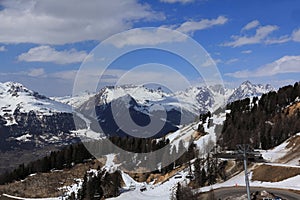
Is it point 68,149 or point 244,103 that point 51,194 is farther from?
point 244,103

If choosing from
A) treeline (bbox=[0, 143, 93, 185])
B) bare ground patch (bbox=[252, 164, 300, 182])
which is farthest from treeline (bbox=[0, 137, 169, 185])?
bare ground patch (bbox=[252, 164, 300, 182])

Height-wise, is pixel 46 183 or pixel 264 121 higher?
pixel 264 121

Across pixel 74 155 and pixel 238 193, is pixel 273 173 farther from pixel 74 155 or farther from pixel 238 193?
pixel 74 155

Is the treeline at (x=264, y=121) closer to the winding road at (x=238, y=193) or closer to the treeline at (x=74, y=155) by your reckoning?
the treeline at (x=74, y=155)

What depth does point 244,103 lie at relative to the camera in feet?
634

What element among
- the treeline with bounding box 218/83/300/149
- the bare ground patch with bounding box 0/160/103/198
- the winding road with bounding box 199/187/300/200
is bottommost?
the bare ground patch with bounding box 0/160/103/198

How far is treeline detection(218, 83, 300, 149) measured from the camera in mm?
138750

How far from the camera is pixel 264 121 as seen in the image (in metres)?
161

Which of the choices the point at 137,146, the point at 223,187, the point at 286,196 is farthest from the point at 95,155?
the point at 286,196

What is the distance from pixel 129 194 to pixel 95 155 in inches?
2955

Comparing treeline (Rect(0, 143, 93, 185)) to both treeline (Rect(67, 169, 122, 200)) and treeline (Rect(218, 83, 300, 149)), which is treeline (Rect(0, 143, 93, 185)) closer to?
treeline (Rect(67, 169, 122, 200))

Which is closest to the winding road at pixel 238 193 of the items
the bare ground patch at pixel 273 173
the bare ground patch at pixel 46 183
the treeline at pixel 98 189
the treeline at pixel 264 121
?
the bare ground patch at pixel 273 173

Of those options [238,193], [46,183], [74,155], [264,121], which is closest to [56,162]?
[74,155]

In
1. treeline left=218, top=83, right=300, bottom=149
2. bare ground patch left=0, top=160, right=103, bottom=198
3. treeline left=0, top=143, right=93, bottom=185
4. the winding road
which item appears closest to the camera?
the winding road
